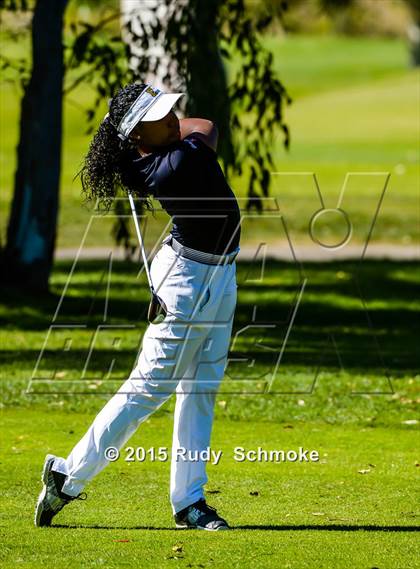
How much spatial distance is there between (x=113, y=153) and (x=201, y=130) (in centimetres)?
43

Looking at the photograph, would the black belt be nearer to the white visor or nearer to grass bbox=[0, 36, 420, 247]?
the white visor

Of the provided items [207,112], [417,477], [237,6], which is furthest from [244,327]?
[417,477]

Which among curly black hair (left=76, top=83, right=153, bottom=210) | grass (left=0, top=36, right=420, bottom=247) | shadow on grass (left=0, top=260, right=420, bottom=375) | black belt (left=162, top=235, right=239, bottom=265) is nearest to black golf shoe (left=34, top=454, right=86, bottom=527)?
black belt (left=162, top=235, right=239, bottom=265)

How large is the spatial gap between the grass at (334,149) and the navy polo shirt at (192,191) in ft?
23.2

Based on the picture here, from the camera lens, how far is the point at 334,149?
3186cm

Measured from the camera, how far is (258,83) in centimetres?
1451

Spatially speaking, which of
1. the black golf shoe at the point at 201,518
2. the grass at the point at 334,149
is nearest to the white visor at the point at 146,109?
the black golf shoe at the point at 201,518

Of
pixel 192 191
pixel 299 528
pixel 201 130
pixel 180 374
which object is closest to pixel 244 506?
pixel 299 528

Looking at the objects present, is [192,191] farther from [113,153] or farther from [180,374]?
[180,374]

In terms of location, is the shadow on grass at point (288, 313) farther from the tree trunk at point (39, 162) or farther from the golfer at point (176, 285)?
the golfer at point (176, 285)

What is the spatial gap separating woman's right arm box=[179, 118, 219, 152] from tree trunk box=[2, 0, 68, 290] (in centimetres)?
754

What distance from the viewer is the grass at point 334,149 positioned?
22250mm

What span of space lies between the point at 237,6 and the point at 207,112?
1121 millimetres

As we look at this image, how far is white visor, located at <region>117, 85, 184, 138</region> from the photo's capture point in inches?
248
